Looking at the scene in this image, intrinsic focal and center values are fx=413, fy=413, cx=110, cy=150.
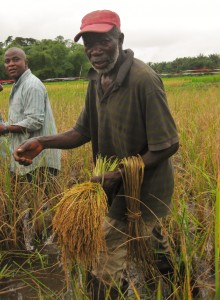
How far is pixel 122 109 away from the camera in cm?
183

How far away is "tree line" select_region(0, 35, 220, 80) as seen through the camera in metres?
20.9

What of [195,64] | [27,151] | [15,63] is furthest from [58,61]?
[27,151]

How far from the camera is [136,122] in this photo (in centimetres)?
183

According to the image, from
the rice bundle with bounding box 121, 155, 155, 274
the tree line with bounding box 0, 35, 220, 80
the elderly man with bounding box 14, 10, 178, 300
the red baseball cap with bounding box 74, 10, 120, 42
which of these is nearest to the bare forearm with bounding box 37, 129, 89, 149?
the elderly man with bounding box 14, 10, 178, 300

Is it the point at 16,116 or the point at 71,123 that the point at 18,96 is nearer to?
the point at 16,116

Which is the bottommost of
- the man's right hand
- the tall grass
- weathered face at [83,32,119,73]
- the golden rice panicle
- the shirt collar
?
the tall grass

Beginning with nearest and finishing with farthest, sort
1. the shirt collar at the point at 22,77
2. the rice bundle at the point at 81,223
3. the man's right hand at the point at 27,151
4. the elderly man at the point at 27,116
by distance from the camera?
the rice bundle at the point at 81,223
the man's right hand at the point at 27,151
the elderly man at the point at 27,116
the shirt collar at the point at 22,77

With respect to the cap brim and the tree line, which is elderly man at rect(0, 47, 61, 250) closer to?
the cap brim

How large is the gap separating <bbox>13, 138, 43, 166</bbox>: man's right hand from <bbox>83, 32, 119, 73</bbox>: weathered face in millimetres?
517

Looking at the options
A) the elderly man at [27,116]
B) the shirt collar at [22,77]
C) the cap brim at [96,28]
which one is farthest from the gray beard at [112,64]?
the shirt collar at [22,77]

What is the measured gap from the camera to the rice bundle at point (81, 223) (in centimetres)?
145

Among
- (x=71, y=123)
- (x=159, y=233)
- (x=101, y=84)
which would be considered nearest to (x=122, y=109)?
(x=101, y=84)

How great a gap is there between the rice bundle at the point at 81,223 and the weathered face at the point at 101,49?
1.90 ft

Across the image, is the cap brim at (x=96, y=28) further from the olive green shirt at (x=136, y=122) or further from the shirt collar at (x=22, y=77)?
the shirt collar at (x=22, y=77)
